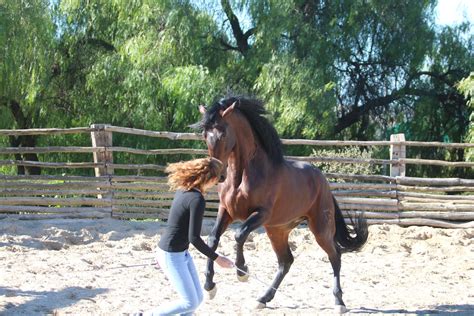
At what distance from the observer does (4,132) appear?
35.3 feet

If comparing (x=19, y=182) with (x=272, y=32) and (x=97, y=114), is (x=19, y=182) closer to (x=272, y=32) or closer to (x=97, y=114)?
(x=97, y=114)

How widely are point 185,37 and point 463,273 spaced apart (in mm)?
7548

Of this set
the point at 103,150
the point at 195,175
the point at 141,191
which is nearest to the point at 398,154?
the point at 141,191

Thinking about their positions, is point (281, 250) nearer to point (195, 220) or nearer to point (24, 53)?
point (195, 220)

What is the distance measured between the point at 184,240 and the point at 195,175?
1.39ft

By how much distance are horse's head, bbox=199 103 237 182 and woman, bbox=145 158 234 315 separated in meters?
1.45

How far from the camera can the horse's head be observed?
5980mm

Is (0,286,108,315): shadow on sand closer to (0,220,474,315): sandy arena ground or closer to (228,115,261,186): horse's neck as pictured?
(0,220,474,315): sandy arena ground

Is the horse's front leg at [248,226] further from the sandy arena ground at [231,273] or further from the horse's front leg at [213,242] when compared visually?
the sandy arena ground at [231,273]

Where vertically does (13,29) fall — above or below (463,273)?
above

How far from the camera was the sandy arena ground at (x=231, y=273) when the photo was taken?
6328mm

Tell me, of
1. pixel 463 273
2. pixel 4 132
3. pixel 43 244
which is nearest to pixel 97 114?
pixel 4 132

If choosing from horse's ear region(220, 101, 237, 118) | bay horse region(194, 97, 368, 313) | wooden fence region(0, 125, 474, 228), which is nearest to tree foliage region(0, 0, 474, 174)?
wooden fence region(0, 125, 474, 228)

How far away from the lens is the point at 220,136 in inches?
237
